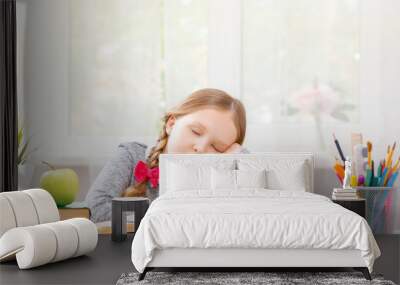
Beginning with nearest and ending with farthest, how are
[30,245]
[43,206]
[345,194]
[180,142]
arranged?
[30,245]
[43,206]
[345,194]
[180,142]

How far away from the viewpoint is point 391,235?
234 inches

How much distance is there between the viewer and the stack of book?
219 inches

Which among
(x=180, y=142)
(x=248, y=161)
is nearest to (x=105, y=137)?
(x=180, y=142)

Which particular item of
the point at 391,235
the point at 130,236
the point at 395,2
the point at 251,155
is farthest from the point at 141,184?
the point at 395,2

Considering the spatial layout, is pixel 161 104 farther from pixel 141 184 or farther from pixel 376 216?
pixel 376 216

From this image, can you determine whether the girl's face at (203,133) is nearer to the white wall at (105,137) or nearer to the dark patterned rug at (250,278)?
the white wall at (105,137)

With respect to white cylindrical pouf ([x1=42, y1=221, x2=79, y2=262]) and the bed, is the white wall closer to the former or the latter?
white cylindrical pouf ([x1=42, y1=221, x2=79, y2=262])

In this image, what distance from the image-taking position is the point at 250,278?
4.09m

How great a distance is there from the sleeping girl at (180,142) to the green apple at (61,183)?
0.16 m

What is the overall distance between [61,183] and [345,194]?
2.58 meters

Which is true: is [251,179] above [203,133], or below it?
below

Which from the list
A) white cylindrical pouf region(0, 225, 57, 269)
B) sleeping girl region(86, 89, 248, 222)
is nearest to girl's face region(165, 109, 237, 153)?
sleeping girl region(86, 89, 248, 222)

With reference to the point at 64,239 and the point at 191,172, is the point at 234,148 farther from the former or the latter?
→ the point at 64,239

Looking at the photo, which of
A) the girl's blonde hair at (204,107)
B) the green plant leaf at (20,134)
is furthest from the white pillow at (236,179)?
the green plant leaf at (20,134)
